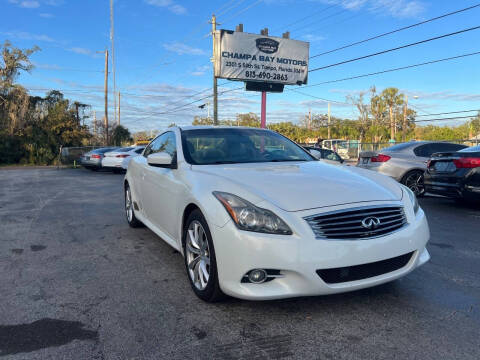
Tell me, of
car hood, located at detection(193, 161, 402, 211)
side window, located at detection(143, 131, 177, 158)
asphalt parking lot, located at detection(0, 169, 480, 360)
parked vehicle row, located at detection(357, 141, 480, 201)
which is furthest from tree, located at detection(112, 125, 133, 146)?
car hood, located at detection(193, 161, 402, 211)

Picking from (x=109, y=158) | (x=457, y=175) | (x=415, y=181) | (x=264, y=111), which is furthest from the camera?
(x=264, y=111)

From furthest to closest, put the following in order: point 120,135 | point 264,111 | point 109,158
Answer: point 120,135
point 264,111
point 109,158

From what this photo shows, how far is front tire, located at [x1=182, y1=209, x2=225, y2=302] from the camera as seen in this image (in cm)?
294

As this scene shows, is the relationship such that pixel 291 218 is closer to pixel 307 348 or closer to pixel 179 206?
pixel 307 348

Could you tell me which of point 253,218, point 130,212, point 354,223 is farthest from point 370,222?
point 130,212

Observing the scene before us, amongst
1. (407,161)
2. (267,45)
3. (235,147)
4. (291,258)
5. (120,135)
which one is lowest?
(291,258)

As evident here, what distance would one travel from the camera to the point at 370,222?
277 cm

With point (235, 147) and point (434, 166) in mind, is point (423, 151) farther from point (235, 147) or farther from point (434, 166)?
point (235, 147)

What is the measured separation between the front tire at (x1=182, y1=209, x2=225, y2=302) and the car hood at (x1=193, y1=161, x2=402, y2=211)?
1.30ft

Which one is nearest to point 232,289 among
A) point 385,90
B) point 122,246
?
point 122,246

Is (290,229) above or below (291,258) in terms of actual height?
above

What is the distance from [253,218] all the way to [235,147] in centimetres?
164

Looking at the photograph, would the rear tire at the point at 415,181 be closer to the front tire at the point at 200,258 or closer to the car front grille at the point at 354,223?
the car front grille at the point at 354,223

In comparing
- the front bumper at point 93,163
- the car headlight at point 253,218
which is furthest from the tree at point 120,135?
the car headlight at point 253,218
